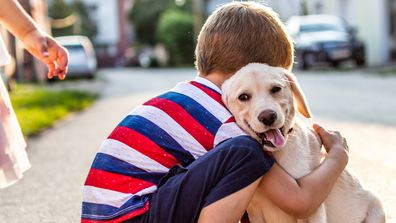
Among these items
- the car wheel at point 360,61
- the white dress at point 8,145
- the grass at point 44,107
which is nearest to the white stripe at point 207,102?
the white dress at point 8,145

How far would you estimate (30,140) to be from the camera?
8.47 metres

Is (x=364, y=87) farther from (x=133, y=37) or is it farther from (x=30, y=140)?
(x=133, y=37)

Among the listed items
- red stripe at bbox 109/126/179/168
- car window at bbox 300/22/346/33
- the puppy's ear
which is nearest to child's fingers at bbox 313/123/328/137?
the puppy's ear

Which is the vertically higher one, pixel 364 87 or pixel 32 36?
pixel 32 36

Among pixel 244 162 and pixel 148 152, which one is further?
pixel 148 152

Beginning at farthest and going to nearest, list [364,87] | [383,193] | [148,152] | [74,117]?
[364,87], [74,117], [383,193], [148,152]

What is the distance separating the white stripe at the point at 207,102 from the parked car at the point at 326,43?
Result: 1893cm

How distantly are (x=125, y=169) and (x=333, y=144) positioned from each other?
924 mm

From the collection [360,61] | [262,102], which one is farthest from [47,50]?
[360,61]

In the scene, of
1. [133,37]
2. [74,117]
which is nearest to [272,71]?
[74,117]

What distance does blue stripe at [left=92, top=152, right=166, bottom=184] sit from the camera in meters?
2.80

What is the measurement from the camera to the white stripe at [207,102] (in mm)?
2797

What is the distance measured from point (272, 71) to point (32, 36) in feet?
3.40

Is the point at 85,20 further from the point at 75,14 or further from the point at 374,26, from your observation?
the point at 374,26
